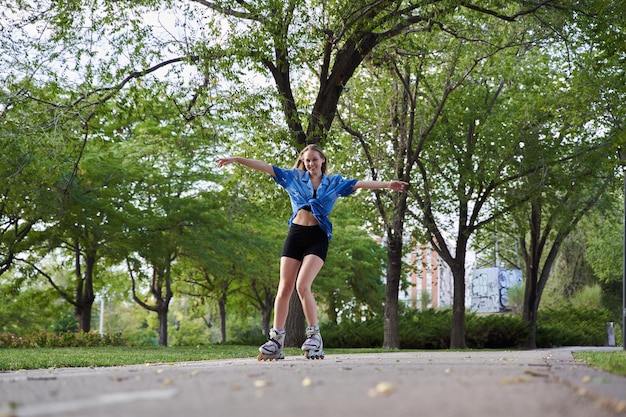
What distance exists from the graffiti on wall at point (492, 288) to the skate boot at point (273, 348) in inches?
1232

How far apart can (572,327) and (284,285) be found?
2479 cm

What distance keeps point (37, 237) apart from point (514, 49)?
1479 centimetres

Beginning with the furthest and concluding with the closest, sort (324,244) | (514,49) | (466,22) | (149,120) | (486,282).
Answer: (486,282) < (149,120) < (514,49) < (466,22) < (324,244)

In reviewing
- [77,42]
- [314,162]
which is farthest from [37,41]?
[314,162]

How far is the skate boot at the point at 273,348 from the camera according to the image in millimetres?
8711

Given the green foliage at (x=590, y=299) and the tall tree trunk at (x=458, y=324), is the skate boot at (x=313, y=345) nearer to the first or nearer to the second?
the tall tree trunk at (x=458, y=324)

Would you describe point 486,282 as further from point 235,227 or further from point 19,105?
point 19,105

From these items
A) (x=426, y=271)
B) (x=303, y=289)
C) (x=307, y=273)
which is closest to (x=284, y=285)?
(x=303, y=289)

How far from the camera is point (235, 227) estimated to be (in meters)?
27.8

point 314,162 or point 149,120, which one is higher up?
point 149,120

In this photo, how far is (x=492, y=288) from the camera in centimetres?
3944

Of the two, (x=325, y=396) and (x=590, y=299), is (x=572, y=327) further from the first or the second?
(x=325, y=396)

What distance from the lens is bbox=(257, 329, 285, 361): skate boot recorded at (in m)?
8.71

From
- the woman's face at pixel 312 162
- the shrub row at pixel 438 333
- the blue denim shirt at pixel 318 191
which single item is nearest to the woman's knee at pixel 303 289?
the blue denim shirt at pixel 318 191
